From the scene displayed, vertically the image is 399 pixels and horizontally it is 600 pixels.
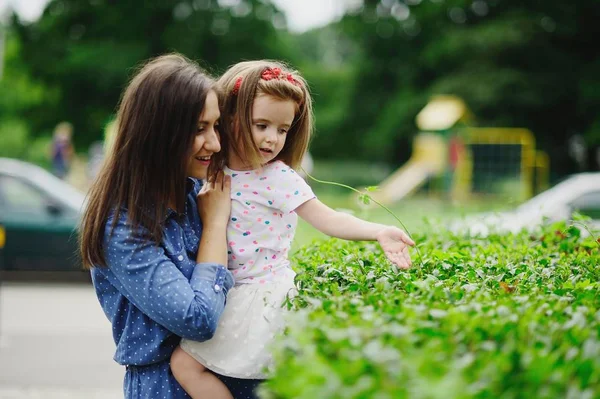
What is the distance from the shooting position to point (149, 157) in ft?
7.61

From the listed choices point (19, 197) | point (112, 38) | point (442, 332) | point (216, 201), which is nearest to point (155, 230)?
point (216, 201)

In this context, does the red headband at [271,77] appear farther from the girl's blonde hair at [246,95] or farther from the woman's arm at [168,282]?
the woman's arm at [168,282]

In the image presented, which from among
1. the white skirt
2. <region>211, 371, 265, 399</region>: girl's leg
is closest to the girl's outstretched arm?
the white skirt

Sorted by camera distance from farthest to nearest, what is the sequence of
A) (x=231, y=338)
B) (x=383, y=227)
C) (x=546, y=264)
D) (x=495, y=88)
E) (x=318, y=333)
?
(x=495, y=88)
(x=546, y=264)
(x=383, y=227)
(x=231, y=338)
(x=318, y=333)

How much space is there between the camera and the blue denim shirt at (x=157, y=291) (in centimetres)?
216

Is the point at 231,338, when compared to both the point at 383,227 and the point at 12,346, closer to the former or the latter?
the point at 383,227

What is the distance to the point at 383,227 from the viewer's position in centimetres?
248

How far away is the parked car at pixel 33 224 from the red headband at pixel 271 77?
798 centimetres

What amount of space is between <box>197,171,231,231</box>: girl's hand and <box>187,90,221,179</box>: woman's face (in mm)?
125

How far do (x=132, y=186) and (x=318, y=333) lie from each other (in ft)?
2.97

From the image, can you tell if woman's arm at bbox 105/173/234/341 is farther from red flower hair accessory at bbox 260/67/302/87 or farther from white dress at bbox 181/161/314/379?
red flower hair accessory at bbox 260/67/302/87

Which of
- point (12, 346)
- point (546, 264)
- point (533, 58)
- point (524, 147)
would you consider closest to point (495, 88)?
point (533, 58)

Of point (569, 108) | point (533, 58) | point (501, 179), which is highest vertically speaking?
point (533, 58)

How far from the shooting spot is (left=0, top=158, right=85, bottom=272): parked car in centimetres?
1020
